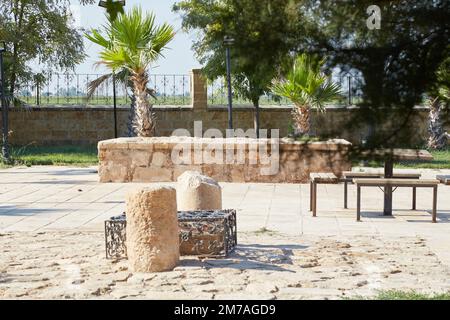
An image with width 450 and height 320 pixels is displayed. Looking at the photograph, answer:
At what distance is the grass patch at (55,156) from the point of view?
1989cm

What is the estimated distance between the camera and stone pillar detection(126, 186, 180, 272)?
7434mm

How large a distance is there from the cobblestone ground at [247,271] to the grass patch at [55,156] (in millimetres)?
10614

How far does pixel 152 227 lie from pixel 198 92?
17.7m

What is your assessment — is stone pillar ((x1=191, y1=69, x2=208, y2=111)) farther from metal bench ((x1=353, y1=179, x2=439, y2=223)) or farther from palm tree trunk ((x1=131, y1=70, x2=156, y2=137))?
metal bench ((x1=353, y1=179, x2=439, y2=223))

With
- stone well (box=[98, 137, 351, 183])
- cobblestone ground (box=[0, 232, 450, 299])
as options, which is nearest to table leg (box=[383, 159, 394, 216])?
cobblestone ground (box=[0, 232, 450, 299])

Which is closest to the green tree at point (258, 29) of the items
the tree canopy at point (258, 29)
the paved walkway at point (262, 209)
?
the tree canopy at point (258, 29)

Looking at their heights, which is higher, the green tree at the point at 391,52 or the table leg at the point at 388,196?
the green tree at the point at 391,52

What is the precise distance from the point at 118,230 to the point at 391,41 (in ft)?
15.6

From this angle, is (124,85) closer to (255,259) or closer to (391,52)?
(255,259)

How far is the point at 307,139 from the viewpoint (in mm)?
4145

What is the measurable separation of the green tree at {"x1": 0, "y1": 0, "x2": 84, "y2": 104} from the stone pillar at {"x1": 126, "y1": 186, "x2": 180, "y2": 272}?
18536mm

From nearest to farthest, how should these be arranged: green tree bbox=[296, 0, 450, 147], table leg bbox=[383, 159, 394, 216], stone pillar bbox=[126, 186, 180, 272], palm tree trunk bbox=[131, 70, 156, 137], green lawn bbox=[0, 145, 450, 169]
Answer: green tree bbox=[296, 0, 450, 147] < stone pillar bbox=[126, 186, 180, 272] < table leg bbox=[383, 159, 394, 216] < palm tree trunk bbox=[131, 70, 156, 137] < green lawn bbox=[0, 145, 450, 169]

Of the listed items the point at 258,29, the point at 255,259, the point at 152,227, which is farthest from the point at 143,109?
the point at 258,29

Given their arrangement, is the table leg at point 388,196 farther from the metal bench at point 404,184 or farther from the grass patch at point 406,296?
the grass patch at point 406,296
